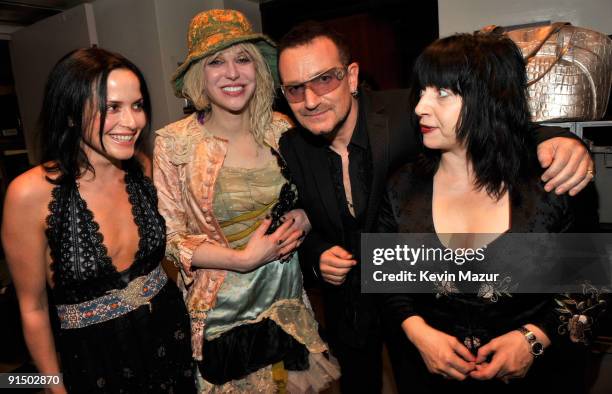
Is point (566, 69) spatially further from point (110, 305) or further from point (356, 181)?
point (110, 305)

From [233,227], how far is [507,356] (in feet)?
3.79

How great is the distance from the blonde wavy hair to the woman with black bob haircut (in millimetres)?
811

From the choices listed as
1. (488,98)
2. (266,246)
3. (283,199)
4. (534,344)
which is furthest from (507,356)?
(283,199)

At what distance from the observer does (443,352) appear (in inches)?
52.6

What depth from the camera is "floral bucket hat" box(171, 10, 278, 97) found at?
180 centimetres

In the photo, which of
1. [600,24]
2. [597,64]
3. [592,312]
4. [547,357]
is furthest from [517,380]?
[600,24]

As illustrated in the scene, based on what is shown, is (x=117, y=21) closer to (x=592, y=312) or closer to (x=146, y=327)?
(x=146, y=327)

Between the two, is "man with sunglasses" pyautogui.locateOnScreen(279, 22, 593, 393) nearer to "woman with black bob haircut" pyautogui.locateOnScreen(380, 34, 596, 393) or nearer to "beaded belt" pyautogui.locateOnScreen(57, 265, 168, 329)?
"woman with black bob haircut" pyautogui.locateOnScreen(380, 34, 596, 393)

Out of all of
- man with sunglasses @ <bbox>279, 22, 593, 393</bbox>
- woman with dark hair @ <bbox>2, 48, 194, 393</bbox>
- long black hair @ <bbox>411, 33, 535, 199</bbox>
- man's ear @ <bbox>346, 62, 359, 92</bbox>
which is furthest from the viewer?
man's ear @ <bbox>346, 62, 359, 92</bbox>

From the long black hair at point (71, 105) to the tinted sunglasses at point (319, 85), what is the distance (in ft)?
2.17

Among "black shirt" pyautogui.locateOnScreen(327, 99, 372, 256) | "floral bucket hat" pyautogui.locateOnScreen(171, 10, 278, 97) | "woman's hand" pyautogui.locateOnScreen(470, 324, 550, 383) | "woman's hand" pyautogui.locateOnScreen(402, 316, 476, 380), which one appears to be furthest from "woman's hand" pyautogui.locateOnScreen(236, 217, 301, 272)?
"woman's hand" pyautogui.locateOnScreen(470, 324, 550, 383)

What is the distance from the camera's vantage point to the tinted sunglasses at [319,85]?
1728 millimetres

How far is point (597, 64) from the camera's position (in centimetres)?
195

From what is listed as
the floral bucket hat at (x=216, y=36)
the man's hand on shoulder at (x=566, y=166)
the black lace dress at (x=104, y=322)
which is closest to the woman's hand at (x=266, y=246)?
the black lace dress at (x=104, y=322)
